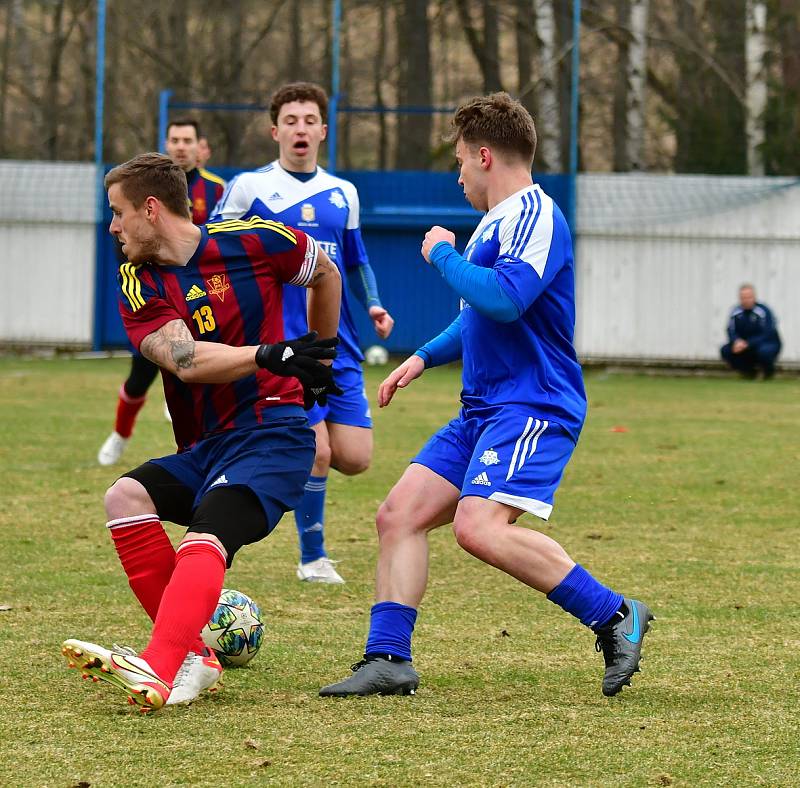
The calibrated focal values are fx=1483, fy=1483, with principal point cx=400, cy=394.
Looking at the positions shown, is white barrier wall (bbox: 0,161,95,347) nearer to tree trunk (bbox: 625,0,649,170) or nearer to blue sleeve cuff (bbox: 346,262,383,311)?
tree trunk (bbox: 625,0,649,170)

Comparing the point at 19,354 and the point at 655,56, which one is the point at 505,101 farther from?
the point at 655,56

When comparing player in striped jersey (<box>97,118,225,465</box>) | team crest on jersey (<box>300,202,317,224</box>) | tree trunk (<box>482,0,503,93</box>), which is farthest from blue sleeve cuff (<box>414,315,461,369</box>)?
tree trunk (<box>482,0,503,93</box>)

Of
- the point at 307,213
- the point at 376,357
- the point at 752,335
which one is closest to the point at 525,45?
the point at 376,357

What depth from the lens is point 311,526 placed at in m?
6.84

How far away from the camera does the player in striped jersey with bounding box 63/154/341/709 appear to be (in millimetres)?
4477

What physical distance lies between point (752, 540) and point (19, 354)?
1694 centimetres

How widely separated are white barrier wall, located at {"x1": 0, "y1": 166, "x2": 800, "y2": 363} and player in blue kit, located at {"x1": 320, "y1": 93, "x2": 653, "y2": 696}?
17.4 metres

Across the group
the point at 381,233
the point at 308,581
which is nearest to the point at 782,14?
the point at 381,233

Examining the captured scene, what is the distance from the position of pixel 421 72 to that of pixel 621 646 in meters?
24.5

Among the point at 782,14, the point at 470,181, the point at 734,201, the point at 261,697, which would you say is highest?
the point at 782,14

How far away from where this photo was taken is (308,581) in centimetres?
676

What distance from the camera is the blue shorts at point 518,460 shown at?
4.63 meters

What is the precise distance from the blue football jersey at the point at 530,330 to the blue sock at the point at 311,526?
2.14 m

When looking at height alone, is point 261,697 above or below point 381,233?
below
